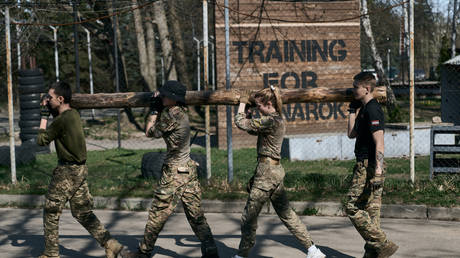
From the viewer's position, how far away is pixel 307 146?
1292 cm

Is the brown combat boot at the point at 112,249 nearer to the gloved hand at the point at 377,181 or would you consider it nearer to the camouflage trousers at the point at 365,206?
the camouflage trousers at the point at 365,206

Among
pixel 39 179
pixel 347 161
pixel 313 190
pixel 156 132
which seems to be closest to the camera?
pixel 156 132

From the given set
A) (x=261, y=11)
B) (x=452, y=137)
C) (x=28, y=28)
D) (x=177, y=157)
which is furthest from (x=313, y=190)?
(x=28, y=28)

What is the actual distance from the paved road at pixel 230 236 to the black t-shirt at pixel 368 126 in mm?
1216

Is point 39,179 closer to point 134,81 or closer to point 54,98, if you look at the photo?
point 54,98

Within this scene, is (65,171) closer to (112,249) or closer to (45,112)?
(45,112)

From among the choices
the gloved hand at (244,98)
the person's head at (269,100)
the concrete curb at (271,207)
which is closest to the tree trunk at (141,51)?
the concrete curb at (271,207)

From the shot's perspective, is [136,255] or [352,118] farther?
[352,118]

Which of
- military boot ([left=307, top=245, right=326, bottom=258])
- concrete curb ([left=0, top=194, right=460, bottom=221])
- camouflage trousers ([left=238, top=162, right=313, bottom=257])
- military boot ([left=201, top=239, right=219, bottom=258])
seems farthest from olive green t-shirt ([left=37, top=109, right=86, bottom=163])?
concrete curb ([left=0, top=194, right=460, bottom=221])

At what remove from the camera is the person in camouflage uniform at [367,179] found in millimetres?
5375

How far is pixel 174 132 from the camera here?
551 cm

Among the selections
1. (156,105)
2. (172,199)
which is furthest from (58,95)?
(172,199)

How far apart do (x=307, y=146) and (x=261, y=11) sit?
3912 millimetres

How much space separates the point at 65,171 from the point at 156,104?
1.10m
